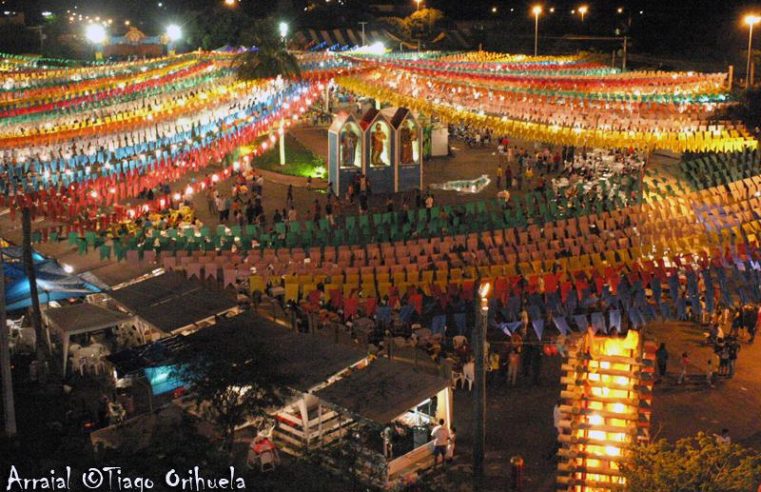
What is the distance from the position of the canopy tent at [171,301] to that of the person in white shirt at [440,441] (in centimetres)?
657

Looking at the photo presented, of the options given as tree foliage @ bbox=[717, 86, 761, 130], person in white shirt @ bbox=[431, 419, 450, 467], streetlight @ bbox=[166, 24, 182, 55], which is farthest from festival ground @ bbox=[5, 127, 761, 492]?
streetlight @ bbox=[166, 24, 182, 55]

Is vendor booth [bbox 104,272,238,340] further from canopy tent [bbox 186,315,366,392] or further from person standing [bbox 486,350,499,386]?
person standing [bbox 486,350,499,386]

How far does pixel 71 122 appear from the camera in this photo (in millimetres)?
36875

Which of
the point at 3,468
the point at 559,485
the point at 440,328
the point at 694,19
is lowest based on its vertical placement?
the point at 559,485

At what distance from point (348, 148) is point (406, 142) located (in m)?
2.37

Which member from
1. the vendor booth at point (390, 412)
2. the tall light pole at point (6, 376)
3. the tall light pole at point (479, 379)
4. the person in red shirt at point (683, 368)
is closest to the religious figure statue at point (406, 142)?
the person in red shirt at point (683, 368)

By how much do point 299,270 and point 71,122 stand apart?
18091 mm

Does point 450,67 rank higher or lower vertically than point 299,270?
higher

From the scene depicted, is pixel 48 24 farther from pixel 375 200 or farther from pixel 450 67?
pixel 375 200

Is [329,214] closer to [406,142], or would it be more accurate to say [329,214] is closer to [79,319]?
[406,142]

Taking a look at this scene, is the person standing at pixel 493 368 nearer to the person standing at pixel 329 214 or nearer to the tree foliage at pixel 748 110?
the person standing at pixel 329 214

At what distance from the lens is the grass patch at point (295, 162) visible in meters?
41.1

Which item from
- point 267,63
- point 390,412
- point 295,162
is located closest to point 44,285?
point 390,412

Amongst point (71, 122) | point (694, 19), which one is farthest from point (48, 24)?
point (71, 122)
